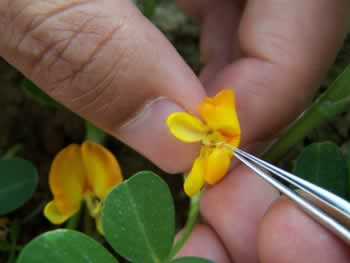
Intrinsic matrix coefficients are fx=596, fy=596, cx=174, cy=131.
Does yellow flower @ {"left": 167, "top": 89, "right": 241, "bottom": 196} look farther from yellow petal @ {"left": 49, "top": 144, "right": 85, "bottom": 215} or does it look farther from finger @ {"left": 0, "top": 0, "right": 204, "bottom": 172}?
yellow petal @ {"left": 49, "top": 144, "right": 85, "bottom": 215}

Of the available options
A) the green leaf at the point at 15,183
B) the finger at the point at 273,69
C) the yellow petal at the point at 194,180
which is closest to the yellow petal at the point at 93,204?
the green leaf at the point at 15,183

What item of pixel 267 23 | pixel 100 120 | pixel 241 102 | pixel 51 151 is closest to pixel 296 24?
pixel 267 23

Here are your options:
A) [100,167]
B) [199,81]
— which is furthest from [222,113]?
[100,167]

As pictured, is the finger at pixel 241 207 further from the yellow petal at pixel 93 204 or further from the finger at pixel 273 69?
the yellow petal at pixel 93 204

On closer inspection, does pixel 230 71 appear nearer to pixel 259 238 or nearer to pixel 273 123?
pixel 273 123

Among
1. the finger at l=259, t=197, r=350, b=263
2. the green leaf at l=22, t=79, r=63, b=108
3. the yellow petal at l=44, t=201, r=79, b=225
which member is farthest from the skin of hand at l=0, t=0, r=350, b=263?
the green leaf at l=22, t=79, r=63, b=108
